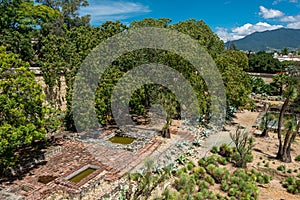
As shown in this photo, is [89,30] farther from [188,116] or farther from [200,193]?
[200,193]

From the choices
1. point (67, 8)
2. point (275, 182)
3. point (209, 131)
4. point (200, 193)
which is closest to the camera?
point (200, 193)

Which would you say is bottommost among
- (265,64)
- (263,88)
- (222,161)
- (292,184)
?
(292,184)

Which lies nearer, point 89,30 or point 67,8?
point 89,30

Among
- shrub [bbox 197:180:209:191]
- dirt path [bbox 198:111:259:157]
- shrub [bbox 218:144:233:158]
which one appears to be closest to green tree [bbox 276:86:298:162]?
Result: shrub [bbox 218:144:233:158]

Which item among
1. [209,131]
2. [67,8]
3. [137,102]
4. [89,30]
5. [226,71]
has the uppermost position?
[67,8]

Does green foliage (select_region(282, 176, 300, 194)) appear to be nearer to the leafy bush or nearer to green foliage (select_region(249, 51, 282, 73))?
the leafy bush

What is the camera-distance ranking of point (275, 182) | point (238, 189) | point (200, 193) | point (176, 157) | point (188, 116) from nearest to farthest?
point (200, 193) < point (238, 189) < point (275, 182) < point (176, 157) < point (188, 116)

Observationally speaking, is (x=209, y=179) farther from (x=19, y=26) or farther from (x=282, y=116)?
(x=19, y=26)

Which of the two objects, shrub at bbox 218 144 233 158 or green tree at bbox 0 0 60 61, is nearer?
shrub at bbox 218 144 233 158

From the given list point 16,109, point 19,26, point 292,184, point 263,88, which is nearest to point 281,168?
point 292,184

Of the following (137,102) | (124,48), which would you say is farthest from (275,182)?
(124,48)

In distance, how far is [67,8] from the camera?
1196 inches

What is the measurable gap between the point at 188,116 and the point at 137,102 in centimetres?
459

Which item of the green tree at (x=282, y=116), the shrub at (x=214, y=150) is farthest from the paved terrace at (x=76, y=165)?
the green tree at (x=282, y=116)
